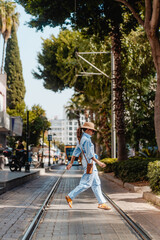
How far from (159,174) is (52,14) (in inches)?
322

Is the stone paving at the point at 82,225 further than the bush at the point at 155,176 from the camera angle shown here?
No

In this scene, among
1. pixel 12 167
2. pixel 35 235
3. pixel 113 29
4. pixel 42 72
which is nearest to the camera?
pixel 35 235

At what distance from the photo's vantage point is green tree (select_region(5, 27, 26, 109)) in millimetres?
66812

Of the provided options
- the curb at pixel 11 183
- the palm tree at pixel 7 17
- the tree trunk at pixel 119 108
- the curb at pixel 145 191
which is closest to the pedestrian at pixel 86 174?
the curb at pixel 145 191

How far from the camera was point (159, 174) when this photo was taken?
960 cm

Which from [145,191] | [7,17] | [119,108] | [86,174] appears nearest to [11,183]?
[145,191]

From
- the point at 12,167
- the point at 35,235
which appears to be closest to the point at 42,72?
the point at 12,167

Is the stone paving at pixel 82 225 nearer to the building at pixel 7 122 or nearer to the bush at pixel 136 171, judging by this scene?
the bush at pixel 136 171

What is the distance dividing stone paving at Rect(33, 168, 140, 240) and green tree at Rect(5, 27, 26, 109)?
194 feet

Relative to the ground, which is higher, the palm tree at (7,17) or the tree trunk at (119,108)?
the palm tree at (7,17)

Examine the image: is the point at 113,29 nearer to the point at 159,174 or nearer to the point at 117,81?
the point at 117,81

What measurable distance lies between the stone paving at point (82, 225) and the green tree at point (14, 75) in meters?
59.2

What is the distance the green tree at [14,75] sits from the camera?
219 feet

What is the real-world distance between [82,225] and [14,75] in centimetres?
6296
